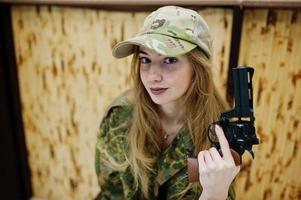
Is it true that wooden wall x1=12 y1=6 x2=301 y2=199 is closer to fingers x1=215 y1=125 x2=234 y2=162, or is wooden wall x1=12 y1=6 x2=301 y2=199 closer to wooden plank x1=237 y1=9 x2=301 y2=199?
wooden plank x1=237 y1=9 x2=301 y2=199

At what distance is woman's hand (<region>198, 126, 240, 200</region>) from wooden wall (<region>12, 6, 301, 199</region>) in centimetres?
59

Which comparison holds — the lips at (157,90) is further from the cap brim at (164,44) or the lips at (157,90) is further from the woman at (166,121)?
the cap brim at (164,44)

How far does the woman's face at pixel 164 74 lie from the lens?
0.97m

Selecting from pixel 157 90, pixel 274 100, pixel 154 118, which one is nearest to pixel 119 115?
pixel 154 118

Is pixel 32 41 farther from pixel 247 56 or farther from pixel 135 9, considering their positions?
pixel 247 56

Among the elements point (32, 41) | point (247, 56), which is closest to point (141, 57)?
point (247, 56)

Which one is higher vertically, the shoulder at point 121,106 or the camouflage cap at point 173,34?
the camouflage cap at point 173,34

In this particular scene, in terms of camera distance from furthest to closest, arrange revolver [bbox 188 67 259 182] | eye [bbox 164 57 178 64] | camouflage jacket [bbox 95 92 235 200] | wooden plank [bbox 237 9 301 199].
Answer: wooden plank [bbox 237 9 301 199]
camouflage jacket [bbox 95 92 235 200]
eye [bbox 164 57 178 64]
revolver [bbox 188 67 259 182]

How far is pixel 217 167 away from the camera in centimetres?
82

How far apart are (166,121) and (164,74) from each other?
0.29 metres

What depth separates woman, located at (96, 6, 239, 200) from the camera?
0.89 metres

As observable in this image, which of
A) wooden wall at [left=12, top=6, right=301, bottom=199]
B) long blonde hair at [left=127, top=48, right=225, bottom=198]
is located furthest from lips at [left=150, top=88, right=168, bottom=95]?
wooden wall at [left=12, top=6, right=301, bottom=199]

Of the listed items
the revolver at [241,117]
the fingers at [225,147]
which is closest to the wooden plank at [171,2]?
the revolver at [241,117]

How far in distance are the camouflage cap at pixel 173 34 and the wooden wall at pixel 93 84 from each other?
1.26ft
